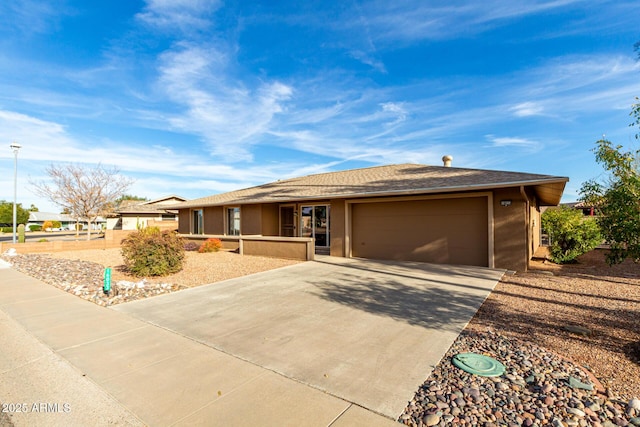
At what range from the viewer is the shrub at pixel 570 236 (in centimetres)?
1141

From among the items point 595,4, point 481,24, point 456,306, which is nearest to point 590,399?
point 456,306

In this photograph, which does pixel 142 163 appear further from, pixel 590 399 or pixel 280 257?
pixel 590 399

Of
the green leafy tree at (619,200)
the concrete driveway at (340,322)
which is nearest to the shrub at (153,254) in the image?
the concrete driveway at (340,322)

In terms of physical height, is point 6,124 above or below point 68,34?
below

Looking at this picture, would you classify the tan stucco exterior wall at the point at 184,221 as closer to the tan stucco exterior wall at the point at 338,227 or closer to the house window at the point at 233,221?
the house window at the point at 233,221

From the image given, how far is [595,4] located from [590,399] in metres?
10.2

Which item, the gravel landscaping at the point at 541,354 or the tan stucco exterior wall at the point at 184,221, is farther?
the tan stucco exterior wall at the point at 184,221

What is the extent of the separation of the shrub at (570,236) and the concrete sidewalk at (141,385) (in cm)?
1269

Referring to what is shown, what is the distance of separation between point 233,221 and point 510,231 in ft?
46.2

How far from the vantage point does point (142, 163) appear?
23375mm

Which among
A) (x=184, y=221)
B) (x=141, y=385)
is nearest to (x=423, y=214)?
(x=141, y=385)

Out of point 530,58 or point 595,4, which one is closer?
point 595,4

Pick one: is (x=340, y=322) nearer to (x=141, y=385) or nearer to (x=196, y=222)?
(x=141, y=385)

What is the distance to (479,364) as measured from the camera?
3566mm
